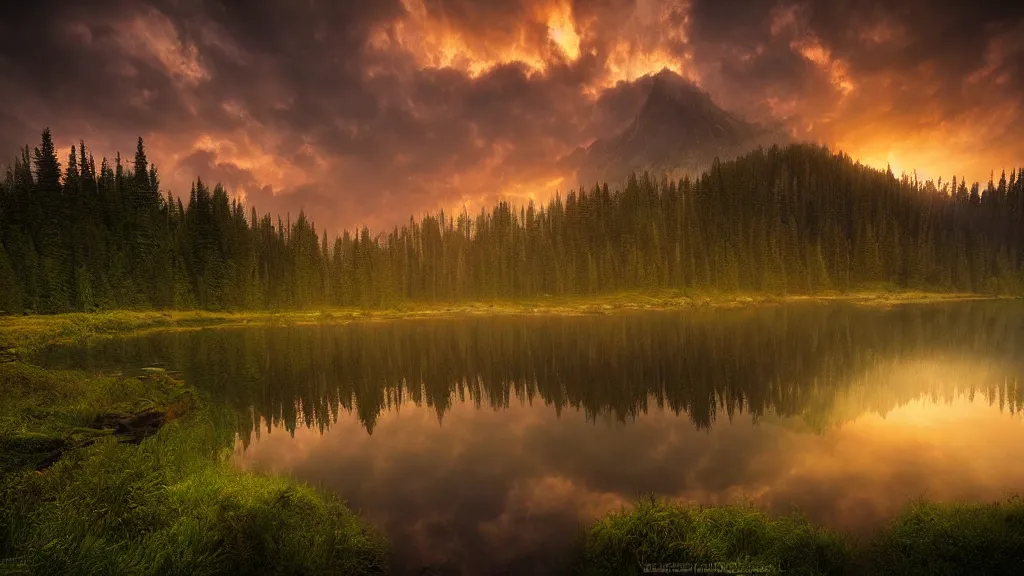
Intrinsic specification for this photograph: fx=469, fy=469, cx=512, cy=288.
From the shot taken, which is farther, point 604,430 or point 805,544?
point 604,430

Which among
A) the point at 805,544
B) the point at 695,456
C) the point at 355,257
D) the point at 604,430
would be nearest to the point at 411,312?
the point at 355,257

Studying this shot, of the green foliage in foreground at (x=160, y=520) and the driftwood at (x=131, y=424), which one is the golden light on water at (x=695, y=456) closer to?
the green foliage in foreground at (x=160, y=520)

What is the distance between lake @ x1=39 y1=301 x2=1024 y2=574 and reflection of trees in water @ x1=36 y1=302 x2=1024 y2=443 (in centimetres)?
27

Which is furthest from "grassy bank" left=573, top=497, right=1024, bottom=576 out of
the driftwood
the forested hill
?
the forested hill

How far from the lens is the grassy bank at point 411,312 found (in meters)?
76.8

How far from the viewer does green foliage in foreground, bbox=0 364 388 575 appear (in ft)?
27.9

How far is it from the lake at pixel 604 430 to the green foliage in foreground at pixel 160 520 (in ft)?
8.17

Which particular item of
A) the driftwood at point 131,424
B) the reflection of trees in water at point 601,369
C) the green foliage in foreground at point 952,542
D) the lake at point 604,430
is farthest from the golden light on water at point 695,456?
the driftwood at point 131,424

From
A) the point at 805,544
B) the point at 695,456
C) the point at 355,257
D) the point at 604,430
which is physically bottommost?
the point at 604,430

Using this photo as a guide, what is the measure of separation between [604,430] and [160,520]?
1915 centimetres

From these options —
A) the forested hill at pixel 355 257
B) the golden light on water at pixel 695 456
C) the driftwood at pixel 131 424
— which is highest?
the forested hill at pixel 355 257

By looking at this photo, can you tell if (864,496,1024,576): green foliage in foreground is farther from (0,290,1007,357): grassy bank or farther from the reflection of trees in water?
(0,290,1007,357): grassy bank

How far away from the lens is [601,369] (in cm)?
4116

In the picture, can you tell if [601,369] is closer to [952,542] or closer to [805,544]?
[805,544]
